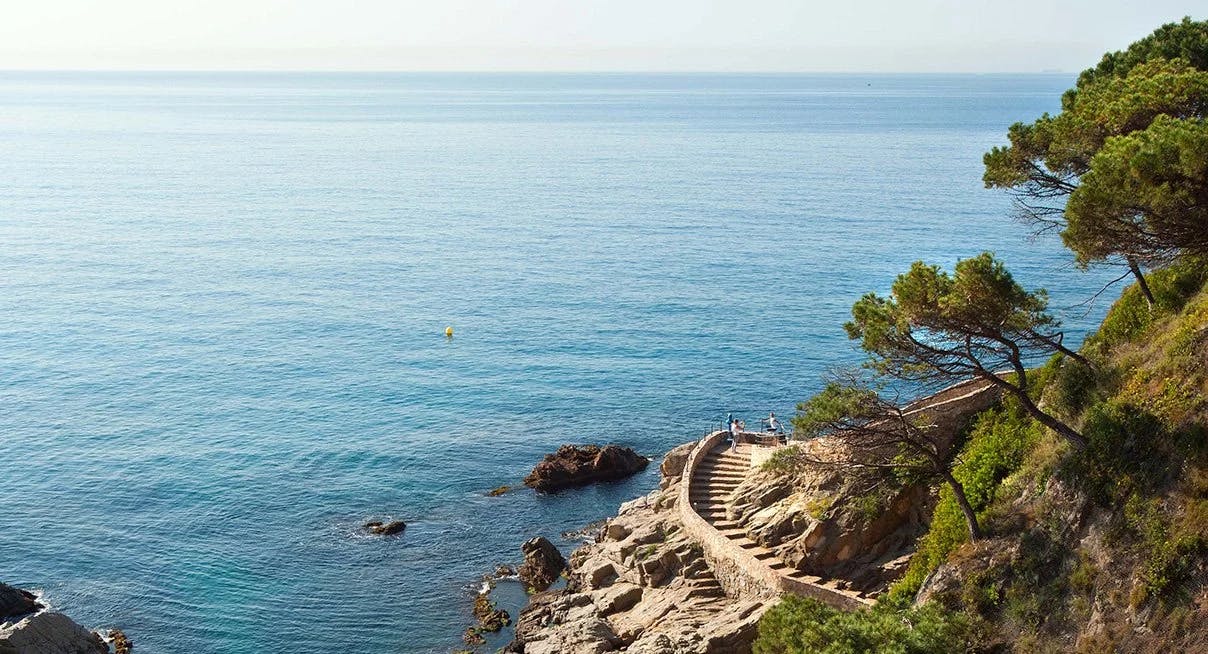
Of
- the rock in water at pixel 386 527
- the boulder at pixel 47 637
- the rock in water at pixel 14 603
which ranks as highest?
the boulder at pixel 47 637

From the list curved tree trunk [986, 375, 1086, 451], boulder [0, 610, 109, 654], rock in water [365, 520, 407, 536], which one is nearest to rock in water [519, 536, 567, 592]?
rock in water [365, 520, 407, 536]

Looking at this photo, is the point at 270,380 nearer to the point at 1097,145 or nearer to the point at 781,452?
the point at 781,452

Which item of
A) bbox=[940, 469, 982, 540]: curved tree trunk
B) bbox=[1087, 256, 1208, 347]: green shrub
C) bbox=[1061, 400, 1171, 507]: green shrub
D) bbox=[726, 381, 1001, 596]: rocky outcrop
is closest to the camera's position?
bbox=[1061, 400, 1171, 507]: green shrub

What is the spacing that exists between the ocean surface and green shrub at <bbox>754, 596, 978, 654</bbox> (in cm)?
2016

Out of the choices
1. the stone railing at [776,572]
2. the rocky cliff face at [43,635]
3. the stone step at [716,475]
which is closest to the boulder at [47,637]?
the rocky cliff face at [43,635]

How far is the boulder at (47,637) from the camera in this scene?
40031mm

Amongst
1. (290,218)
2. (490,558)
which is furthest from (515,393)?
(290,218)

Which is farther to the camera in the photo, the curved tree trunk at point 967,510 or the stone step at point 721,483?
the stone step at point 721,483

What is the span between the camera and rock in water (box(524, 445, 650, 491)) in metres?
58.9

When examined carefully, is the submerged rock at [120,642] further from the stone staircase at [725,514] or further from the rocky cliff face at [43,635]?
the stone staircase at [725,514]

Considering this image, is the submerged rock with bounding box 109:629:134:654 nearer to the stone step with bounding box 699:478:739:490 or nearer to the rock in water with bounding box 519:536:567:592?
the rock in water with bounding box 519:536:567:592

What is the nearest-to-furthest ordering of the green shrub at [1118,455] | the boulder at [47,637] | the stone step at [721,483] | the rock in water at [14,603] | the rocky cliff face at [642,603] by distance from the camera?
the green shrub at [1118,455], the rocky cliff face at [642,603], the boulder at [47,637], the rock in water at [14,603], the stone step at [721,483]

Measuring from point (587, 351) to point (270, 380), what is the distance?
20.9 m

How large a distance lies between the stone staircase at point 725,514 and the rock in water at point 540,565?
7.31 metres
